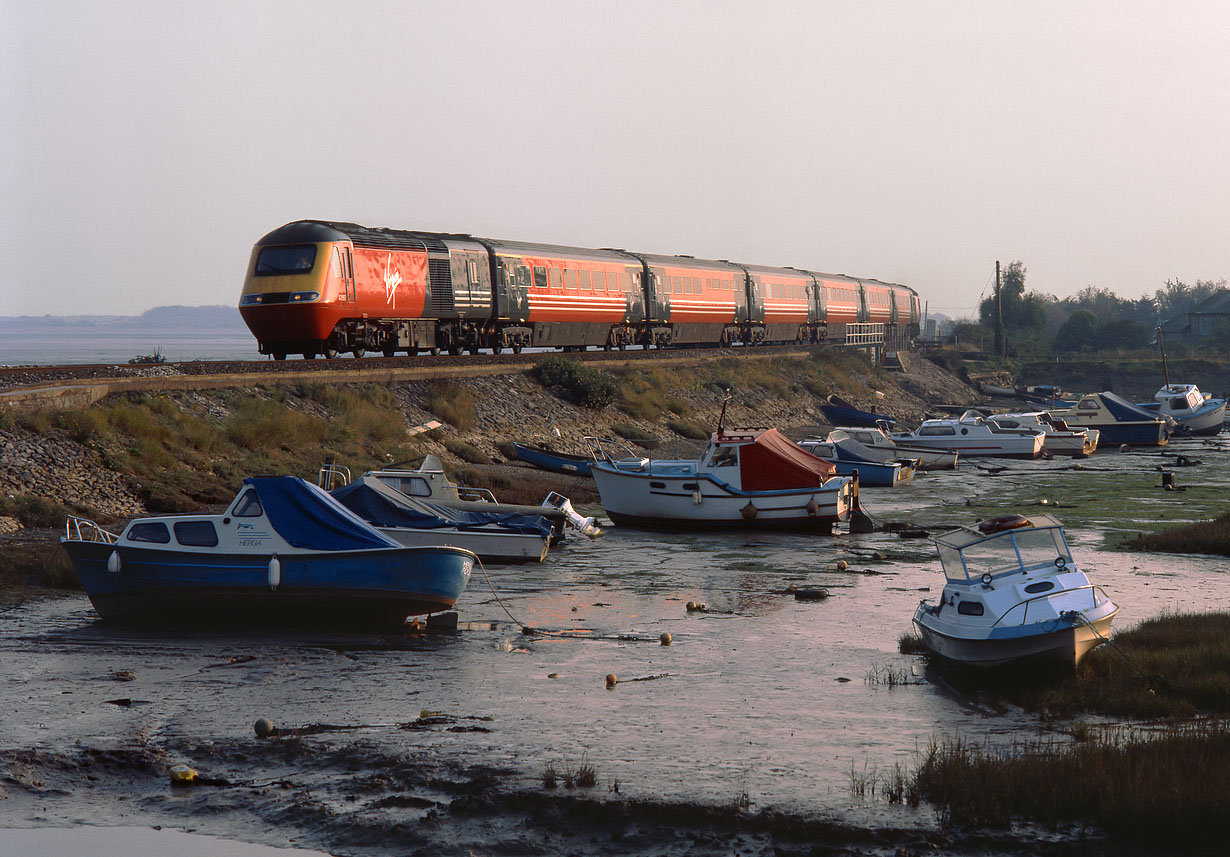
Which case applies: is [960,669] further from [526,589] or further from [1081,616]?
[526,589]

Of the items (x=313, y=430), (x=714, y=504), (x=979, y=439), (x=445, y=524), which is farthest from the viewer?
(x=979, y=439)

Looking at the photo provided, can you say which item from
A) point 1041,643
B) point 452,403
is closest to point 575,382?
point 452,403

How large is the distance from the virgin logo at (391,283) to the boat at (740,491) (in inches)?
510

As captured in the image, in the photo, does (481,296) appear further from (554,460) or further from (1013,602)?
(1013,602)

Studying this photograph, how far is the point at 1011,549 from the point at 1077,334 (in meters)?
112

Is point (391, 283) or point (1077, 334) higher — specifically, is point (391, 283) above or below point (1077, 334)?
above

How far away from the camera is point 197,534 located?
1822 centimetres

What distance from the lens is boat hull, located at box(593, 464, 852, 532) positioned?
29.5m

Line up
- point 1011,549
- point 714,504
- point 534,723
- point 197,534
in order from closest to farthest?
point 534,723, point 1011,549, point 197,534, point 714,504

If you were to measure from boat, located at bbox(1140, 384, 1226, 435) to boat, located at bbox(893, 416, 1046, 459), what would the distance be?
51.5ft

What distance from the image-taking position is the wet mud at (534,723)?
10.5 meters

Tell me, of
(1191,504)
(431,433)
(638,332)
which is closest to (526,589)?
(431,433)

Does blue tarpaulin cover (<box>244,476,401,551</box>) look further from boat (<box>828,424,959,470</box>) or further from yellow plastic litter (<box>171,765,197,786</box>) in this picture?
boat (<box>828,424,959,470</box>)

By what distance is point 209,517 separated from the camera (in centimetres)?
1830
